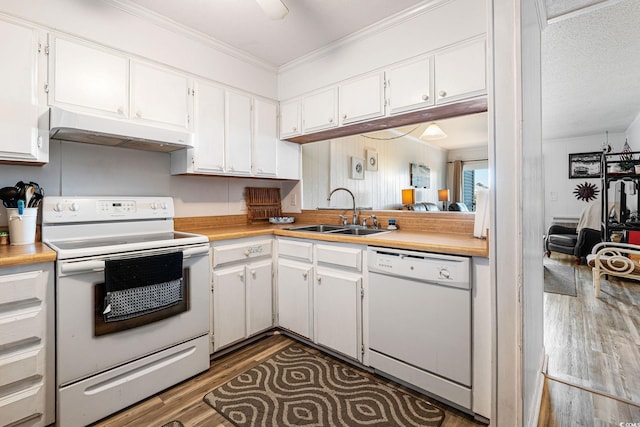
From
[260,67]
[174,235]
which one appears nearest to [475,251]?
[174,235]

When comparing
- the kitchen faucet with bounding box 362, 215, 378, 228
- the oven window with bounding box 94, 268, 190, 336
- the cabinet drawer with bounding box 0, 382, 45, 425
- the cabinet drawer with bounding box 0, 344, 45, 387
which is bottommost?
the cabinet drawer with bounding box 0, 382, 45, 425

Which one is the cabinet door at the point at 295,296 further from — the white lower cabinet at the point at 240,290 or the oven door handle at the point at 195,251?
the oven door handle at the point at 195,251

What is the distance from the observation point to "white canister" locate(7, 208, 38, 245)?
1.65m

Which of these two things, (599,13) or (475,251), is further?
(599,13)

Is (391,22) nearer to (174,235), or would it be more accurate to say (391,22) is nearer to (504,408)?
(174,235)

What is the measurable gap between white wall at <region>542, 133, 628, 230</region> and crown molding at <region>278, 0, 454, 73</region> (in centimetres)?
607

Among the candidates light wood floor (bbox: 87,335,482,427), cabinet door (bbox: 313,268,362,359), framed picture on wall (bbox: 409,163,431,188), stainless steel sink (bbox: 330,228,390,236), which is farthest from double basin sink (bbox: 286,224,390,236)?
framed picture on wall (bbox: 409,163,431,188)

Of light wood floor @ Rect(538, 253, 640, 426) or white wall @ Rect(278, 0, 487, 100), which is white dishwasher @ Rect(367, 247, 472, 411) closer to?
light wood floor @ Rect(538, 253, 640, 426)

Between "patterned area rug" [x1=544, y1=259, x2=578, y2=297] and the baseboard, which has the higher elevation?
"patterned area rug" [x1=544, y1=259, x2=578, y2=297]

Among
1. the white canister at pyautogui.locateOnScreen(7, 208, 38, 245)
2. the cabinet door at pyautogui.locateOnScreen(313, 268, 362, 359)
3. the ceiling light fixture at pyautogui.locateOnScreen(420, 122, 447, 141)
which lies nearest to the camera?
the white canister at pyautogui.locateOnScreen(7, 208, 38, 245)

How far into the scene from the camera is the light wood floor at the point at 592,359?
160cm

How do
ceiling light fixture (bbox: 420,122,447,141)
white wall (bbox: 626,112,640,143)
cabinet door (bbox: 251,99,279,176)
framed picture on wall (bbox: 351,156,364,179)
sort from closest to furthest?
1. cabinet door (bbox: 251,99,279,176)
2. ceiling light fixture (bbox: 420,122,447,141)
3. framed picture on wall (bbox: 351,156,364,179)
4. white wall (bbox: 626,112,640,143)

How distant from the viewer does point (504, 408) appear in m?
1.29

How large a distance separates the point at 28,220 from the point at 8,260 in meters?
0.51
